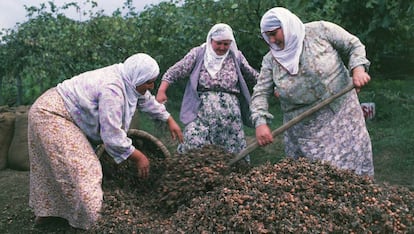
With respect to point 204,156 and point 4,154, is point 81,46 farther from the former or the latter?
point 204,156

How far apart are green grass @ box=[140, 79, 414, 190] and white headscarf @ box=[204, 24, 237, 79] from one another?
1.95 ft

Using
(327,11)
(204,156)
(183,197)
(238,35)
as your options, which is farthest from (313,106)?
(238,35)

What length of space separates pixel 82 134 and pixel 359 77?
1676mm

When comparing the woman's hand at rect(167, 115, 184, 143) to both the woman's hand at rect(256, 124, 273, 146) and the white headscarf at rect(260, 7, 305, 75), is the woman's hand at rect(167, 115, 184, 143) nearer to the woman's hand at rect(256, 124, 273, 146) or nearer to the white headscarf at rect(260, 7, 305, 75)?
the woman's hand at rect(256, 124, 273, 146)

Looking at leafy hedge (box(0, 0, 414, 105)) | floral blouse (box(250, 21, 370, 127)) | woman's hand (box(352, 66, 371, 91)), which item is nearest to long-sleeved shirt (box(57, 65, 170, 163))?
floral blouse (box(250, 21, 370, 127))

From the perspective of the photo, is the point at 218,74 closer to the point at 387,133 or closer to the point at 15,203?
the point at 15,203

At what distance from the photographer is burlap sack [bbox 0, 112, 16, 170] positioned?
6129mm

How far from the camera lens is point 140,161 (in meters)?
3.76

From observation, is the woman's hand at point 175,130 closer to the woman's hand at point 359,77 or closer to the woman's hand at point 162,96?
the woman's hand at point 162,96

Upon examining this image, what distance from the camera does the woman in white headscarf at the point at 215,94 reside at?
4.58m

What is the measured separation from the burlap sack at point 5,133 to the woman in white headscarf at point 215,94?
7.10 feet

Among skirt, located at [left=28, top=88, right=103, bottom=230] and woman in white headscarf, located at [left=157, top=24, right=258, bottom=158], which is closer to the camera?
skirt, located at [left=28, top=88, right=103, bottom=230]

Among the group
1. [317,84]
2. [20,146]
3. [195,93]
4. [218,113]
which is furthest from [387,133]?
[20,146]

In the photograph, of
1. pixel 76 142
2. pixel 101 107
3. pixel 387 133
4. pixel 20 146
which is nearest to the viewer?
pixel 101 107
